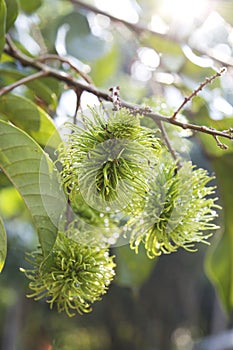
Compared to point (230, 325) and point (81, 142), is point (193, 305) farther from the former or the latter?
point (81, 142)

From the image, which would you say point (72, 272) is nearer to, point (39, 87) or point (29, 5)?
point (39, 87)

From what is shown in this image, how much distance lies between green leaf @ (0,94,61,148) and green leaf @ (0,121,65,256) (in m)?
0.17

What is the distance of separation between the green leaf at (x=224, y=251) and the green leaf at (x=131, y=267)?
184 millimetres

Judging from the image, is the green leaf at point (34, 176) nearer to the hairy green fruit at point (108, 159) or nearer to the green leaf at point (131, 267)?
the hairy green fruit at point (108, 159)

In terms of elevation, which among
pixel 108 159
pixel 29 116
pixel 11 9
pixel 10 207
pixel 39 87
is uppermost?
pixel 10 207

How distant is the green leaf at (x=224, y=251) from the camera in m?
1.35

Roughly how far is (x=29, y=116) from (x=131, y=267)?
0.69 metres

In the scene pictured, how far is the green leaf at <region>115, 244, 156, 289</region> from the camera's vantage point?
4.82 ft

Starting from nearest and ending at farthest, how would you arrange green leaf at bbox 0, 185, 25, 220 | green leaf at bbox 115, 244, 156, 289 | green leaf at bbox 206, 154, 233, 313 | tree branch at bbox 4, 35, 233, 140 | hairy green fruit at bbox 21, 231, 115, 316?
tree branch at bbox 4, 35, 233, 140, hairy green fruit at bbox 21, 231, 115, 316, green leaf at bbox 206, 154, 233, 313, green leaf at bbox 115, 244, 156, 289, green leaf at bbox 0, 185, 25, 220

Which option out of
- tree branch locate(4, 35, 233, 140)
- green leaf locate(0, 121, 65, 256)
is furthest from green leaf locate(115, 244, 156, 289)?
green leaf locate(0, 121, 65, 256)

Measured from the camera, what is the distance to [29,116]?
96cm

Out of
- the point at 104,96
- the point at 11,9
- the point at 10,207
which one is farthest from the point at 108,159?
the point at 10,207

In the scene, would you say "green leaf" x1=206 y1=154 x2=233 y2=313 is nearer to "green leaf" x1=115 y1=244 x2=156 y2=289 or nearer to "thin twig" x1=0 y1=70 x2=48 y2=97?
"green leaf" x1=115 y1=244 x2=156 y2=289

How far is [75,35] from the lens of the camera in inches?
61.7
